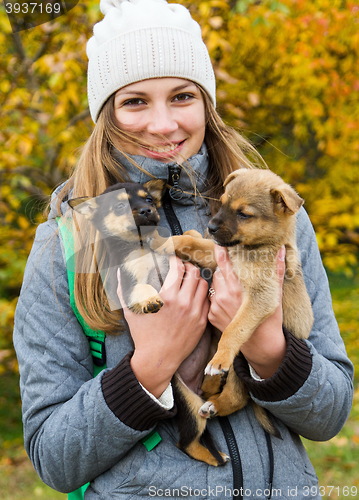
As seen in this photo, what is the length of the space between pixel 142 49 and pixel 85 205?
0.90 m

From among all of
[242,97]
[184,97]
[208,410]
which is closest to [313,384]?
[208,410]

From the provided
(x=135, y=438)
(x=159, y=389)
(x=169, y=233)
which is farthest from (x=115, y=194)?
(x=135, y=438)

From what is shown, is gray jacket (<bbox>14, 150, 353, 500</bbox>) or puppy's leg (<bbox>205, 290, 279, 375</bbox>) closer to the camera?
gray jacket (<bbox>14, 150, 353, 500</bbox>)

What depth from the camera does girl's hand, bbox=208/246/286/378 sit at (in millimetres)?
2461

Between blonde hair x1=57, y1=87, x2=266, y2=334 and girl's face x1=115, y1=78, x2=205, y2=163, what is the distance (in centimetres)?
7

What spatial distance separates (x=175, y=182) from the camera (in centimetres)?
280

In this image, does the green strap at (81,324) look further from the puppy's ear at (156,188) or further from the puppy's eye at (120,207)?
the puppy's ear at (156,188)

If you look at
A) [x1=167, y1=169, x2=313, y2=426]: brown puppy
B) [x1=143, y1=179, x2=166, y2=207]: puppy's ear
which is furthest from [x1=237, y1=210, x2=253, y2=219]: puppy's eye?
[x1=143, y1=179, x2=166, y2=207]: puppy's ear

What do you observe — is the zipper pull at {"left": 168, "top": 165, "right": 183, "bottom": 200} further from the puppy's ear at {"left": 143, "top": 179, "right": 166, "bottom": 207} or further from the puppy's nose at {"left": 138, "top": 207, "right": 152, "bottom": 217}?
the puppy's nose at {"left": 138, "top": 207, "right": 152, "bottom": 217}

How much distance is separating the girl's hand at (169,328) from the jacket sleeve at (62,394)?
0.30 feet

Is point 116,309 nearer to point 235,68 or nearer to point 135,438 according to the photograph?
point 135,438
